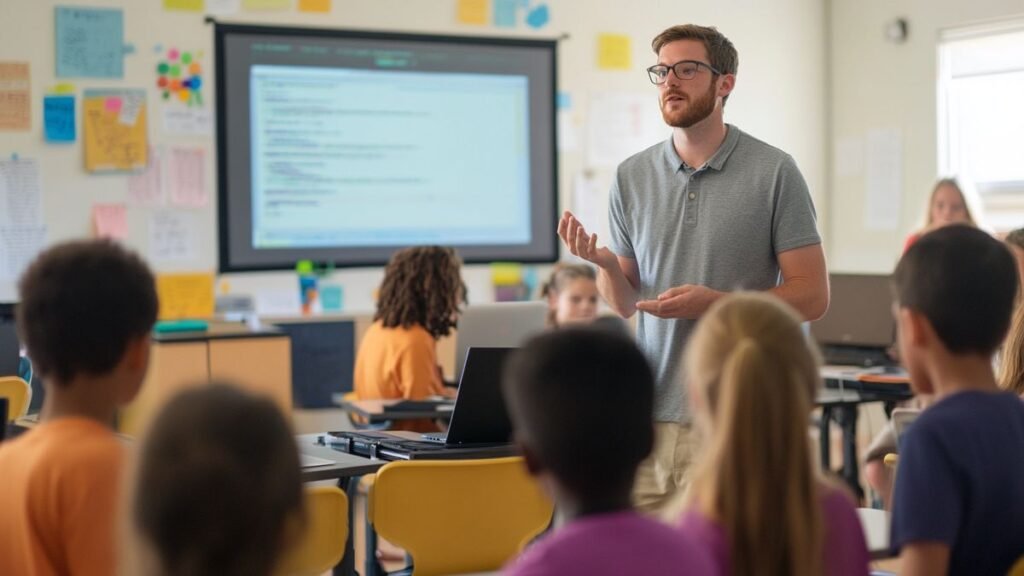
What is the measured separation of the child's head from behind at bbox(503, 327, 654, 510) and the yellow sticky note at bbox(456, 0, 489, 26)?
5.22 metres

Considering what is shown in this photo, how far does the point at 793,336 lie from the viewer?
61.9 inches

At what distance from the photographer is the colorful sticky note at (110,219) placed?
5.59m

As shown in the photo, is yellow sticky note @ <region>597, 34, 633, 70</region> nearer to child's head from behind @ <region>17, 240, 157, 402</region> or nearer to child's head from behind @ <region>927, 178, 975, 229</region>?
A: child's head from behind @ <region>927, 178, 975, 229</region>

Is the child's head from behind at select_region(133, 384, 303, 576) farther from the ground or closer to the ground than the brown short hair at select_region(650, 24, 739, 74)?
closer to the ground

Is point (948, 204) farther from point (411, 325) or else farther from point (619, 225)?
point (619, 225)

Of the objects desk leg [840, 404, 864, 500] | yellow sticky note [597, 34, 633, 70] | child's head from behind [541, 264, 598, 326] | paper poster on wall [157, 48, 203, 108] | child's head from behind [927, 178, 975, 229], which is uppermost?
yellow sticky note [597, 34, 633, 70]

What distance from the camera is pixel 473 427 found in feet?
9.68

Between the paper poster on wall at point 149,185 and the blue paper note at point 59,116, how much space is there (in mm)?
333

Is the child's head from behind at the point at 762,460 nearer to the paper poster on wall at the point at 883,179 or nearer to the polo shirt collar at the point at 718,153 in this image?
the polo shirt collar at the point at 718,153

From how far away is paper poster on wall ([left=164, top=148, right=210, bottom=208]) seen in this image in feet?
18.8

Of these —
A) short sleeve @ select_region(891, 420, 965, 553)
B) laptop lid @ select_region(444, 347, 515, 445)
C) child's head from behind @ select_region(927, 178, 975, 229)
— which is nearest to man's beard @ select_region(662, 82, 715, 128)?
laptop lid @ select_region(444, 347, 515, 445)

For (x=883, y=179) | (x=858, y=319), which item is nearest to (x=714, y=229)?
(x=858, y=319)

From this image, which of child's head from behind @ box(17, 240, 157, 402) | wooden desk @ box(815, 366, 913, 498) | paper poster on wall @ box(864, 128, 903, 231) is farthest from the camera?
paper poster on wall @ box(864, 128, 903, 231)

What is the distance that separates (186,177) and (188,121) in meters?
0.25
